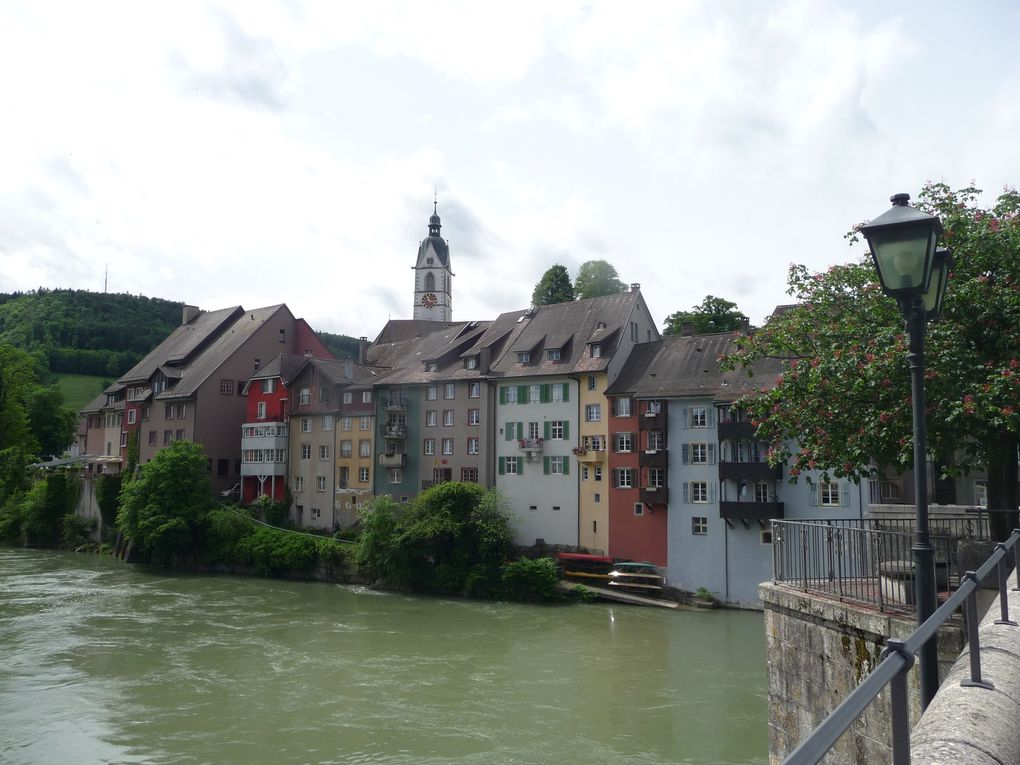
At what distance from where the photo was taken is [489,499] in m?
44.0

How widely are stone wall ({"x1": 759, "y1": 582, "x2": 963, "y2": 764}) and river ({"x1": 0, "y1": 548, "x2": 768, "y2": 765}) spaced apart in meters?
9.83

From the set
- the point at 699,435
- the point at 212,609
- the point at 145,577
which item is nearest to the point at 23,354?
the point at 145,577

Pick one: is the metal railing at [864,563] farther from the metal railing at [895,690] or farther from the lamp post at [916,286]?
the metal railing at [895,690]

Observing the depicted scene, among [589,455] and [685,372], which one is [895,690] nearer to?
[685,372]

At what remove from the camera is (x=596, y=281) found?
69812 millimetres

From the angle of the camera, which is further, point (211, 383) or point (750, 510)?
point (211, 383)

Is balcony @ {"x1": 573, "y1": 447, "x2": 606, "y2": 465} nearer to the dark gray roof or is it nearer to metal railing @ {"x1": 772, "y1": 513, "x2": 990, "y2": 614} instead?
the dark gray roof

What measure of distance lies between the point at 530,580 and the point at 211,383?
3188cm

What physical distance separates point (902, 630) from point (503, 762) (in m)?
12.6

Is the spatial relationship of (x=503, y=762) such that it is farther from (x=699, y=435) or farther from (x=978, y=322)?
(x=699, y=435)

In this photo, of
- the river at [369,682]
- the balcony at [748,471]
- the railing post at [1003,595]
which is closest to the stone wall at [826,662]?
the railing post at [1003,595]

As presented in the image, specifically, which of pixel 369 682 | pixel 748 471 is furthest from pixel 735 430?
pixel 369 682

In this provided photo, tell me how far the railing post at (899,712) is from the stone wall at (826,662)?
191 inches

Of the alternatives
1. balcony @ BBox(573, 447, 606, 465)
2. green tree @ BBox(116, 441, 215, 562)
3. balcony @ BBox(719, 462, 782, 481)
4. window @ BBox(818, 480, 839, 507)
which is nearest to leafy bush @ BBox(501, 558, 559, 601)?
balcony @ BBox(573, 447, 606, 465)
